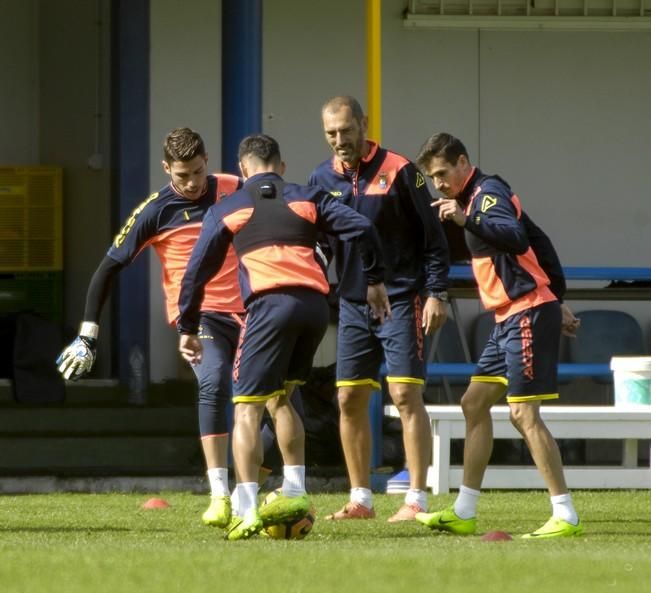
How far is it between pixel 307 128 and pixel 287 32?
0.75 metres

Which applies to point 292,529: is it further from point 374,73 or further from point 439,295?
point 374,73

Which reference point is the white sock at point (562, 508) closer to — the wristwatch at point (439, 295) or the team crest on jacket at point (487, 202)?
the wristwatch at point (439, 295)

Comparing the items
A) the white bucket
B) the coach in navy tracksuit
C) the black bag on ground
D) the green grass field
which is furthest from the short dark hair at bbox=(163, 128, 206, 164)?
the black bag on ground

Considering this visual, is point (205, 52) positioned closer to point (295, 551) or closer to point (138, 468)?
point (138, 468)

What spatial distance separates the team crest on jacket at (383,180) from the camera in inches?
341

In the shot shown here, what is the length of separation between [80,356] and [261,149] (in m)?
1.27

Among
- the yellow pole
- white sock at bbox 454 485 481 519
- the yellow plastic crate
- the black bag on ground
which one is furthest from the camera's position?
the yellow plastic crate

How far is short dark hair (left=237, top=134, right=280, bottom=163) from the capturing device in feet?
26.0

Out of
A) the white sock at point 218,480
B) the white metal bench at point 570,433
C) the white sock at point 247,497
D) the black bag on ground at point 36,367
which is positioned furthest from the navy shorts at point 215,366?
the black bag on ground at point 36,367

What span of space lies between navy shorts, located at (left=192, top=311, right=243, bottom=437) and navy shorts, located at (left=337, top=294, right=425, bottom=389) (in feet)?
1.96

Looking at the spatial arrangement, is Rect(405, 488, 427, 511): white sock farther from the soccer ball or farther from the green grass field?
the soccer ball

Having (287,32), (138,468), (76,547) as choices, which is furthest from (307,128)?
(76,547)

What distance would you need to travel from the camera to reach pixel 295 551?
22.6ft

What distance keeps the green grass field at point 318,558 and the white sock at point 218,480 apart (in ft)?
0.62
